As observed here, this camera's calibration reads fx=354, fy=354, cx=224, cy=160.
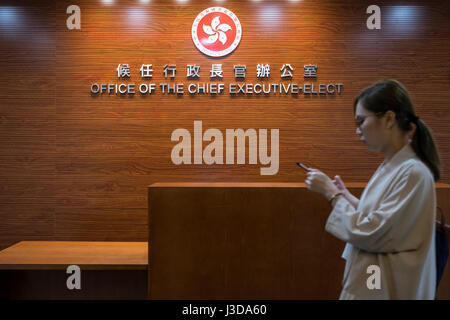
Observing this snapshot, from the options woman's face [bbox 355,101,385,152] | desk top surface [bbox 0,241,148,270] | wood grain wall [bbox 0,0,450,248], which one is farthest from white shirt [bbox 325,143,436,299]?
wood grain wall [bbox 0,0,450,248]

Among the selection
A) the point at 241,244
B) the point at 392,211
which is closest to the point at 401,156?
the point at 392,211

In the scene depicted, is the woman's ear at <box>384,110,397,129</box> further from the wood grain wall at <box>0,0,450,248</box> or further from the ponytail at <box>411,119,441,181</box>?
the wood grain wall at <box>0,0,450,248</box>

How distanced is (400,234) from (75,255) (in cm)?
230

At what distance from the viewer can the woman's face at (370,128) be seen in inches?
50.4

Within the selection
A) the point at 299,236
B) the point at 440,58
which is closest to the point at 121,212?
the point at 299,236

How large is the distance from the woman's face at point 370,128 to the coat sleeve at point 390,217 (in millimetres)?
167

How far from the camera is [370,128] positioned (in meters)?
1.29

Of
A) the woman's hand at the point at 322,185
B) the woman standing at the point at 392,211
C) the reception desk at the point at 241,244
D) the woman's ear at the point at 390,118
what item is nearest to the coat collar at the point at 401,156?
the woman standing at the point at 392,211

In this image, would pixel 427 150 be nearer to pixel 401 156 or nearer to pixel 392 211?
pixel 401 156

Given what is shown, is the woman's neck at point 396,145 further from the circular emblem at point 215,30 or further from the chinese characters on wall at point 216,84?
the circular emblem at point 215,30

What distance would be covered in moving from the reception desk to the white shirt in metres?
0.96

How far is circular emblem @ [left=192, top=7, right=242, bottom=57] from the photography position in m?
3.12
